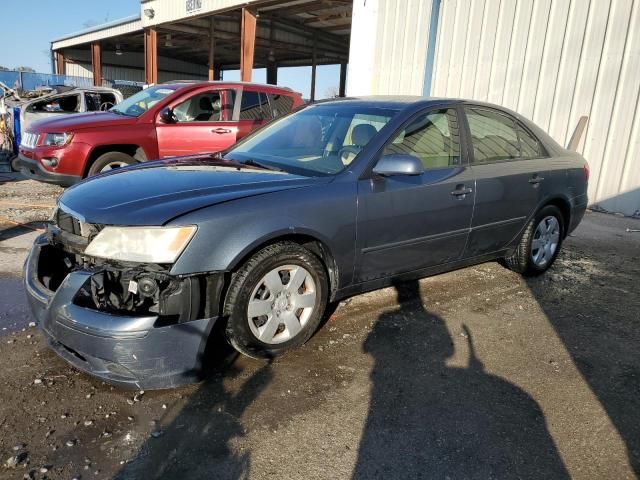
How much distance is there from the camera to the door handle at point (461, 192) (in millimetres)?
3611

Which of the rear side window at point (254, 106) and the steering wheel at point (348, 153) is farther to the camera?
the rear side window at point (254, 106)

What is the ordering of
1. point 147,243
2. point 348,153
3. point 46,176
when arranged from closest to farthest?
point 147,243, point 348,153, point 46,176

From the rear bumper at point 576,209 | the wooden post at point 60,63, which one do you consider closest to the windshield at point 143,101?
the rear bumper at point 576,209

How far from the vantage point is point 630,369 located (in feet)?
10.0

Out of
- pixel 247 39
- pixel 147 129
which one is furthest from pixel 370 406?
pixel 247 39

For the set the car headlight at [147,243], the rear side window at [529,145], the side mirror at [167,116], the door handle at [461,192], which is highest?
the rear side window at [529,145]

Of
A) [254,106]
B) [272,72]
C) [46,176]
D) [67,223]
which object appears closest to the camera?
[67,223]

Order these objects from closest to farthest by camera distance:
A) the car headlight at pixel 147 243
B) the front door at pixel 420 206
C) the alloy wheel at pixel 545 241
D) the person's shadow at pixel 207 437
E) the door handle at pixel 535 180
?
the person's shadow at pixel 207 437 → the car headlight at pixel 147 243 → the front door at pixel 420 206 → the door handle at pixel 535 180 → the alloy wheel at pixel 545 241

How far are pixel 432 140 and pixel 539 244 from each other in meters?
1.74

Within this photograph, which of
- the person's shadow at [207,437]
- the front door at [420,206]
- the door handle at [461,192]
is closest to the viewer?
the person's shadow at [207,437]

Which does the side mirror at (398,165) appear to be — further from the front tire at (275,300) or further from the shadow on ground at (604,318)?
the shadow on ground at (604,318)

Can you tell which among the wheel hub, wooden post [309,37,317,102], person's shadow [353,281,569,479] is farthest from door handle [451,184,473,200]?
wooden post [309,37,317,102]

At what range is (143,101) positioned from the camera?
7.31 meters

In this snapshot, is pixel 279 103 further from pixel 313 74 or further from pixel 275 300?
pixel 313 74
